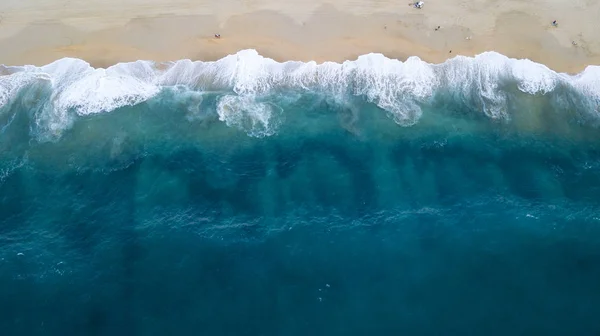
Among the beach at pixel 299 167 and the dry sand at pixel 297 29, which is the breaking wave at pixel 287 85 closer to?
the beach at pixel 299 167

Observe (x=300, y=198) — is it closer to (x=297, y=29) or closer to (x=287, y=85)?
(x=287, y=85)

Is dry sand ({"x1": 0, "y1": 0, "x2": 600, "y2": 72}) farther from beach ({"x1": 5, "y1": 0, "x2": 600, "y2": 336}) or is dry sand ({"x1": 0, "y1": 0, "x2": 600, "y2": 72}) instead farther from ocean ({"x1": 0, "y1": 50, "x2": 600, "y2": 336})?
ocean ({"x1": 0, "y1": 50, "x2": 600, "y2": 336})

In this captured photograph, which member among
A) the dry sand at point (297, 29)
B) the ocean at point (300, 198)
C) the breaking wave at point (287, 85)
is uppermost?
the dry sand at point (297, 29)

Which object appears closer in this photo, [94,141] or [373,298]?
[373,298]

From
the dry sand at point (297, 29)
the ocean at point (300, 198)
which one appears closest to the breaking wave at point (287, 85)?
the ocean at point (300, 198)


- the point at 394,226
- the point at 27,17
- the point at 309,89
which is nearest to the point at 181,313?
the point at 394,226

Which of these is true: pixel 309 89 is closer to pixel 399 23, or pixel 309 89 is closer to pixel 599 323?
pixel 399 23

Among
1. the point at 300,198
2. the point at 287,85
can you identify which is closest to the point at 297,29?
the point at 287,85
